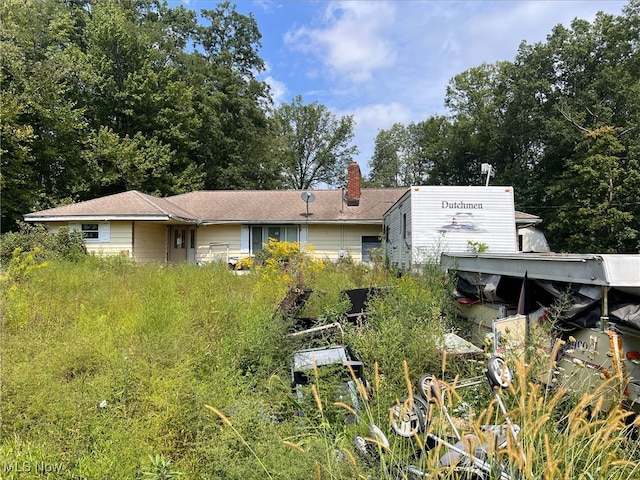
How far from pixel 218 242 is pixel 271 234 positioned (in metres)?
2.66

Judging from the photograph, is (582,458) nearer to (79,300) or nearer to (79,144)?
(79,300)

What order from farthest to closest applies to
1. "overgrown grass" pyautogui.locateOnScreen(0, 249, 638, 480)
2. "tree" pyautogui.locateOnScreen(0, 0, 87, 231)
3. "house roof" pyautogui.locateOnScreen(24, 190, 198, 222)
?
1. "tree" pyautogui.locateOnScreen(0, 0, 87, 231)
2. "house roof" pyautogui.locateOnScreen(24, 190, 198, 222)
3. "overgrown grass" pyautogui.locateOnScreen(0, 249, 638, 480)

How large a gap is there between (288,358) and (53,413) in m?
2.12

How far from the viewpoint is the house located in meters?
17.6

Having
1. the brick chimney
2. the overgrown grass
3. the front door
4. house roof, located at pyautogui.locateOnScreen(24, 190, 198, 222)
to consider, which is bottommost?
the overgrown grass

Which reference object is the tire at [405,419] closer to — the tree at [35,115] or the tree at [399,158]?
the tree at [35,115]

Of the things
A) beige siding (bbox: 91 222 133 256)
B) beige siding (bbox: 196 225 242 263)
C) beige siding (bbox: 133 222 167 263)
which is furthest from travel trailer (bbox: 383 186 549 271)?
beige siding (bbox: 133 222 167 263)

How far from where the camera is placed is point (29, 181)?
→ 2325 centimetres

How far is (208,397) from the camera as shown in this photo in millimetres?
3314

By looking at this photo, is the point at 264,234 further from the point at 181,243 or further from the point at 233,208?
the point at 181,243

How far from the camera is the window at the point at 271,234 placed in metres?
20.2

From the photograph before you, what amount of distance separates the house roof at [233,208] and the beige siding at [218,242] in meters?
0.72

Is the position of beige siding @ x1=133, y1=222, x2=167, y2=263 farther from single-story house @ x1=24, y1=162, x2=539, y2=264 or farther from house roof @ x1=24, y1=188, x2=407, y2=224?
house roof @ x1=24, y1=188, x2=407, y2=224

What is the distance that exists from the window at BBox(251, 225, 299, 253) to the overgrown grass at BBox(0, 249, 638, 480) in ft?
45.3
